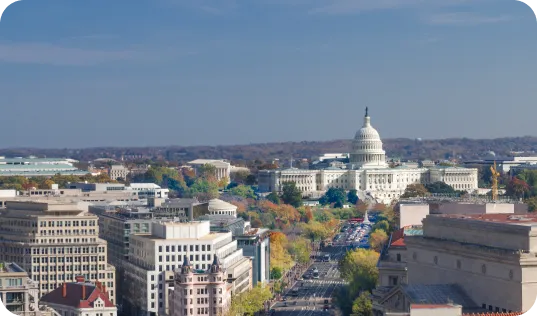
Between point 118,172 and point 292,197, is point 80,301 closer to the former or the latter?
point 292,197

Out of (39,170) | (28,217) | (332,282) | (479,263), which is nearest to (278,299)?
(332,282)

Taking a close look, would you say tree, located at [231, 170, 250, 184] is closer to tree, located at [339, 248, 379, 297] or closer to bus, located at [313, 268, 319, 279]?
bus, located at [313, 268, 319, 279]

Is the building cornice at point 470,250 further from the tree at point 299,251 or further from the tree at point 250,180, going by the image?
the tree at point 250,180

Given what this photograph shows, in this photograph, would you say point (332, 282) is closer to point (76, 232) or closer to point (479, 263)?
point (76, 232)

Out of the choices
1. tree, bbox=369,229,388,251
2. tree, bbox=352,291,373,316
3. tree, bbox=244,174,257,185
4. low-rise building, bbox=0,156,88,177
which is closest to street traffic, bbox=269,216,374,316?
tree, bbox=369,229,388,251

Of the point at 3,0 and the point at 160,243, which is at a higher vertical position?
the point at 3,0

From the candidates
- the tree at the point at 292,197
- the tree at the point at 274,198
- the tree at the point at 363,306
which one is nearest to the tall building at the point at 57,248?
the tree at the point at 363,306

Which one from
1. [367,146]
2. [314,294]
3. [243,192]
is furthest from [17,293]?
[367,146]
